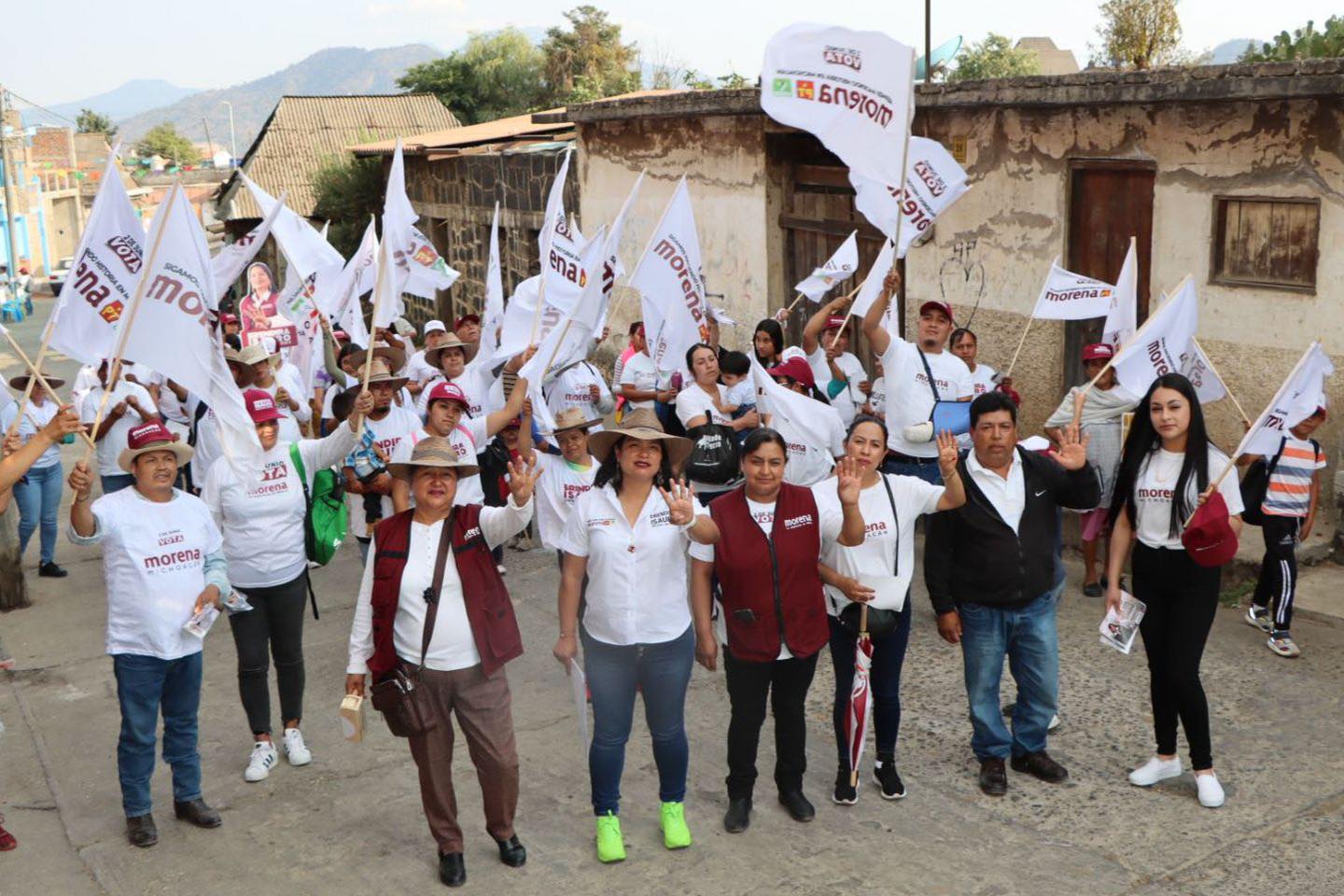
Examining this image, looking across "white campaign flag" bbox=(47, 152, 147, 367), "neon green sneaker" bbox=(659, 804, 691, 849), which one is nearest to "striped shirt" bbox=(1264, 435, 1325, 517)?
"neon green sneaker" bbox=(659, 804, 691, 849)

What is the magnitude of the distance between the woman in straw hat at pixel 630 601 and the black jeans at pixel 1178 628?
1.82 metres

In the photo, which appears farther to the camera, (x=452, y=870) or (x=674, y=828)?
(x=674, y=828)

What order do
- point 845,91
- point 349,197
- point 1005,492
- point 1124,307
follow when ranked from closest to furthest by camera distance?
point 1005,492 < point 845,91 < point 1124,307 < point 349,197

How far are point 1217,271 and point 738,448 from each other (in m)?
3.41

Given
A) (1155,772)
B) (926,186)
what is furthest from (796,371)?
(1155,772)

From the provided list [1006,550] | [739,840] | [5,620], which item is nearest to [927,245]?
[1006,550]

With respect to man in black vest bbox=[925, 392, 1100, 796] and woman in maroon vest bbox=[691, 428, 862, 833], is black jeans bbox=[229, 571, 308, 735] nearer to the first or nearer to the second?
woman in maroon vest bbox=[691, 428, 862, 833]

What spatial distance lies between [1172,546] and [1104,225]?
4562 millimetres

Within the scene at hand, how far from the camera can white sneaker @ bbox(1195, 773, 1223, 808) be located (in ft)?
18.8

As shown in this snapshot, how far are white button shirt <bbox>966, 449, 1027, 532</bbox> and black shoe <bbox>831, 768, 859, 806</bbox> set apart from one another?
1.23m

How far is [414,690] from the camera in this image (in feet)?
17.3

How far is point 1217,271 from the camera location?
901 centimetres

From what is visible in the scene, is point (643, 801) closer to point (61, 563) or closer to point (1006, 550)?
point (1006, 550)

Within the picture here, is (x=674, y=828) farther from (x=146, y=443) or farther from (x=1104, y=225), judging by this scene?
(x=1104, y=225)
